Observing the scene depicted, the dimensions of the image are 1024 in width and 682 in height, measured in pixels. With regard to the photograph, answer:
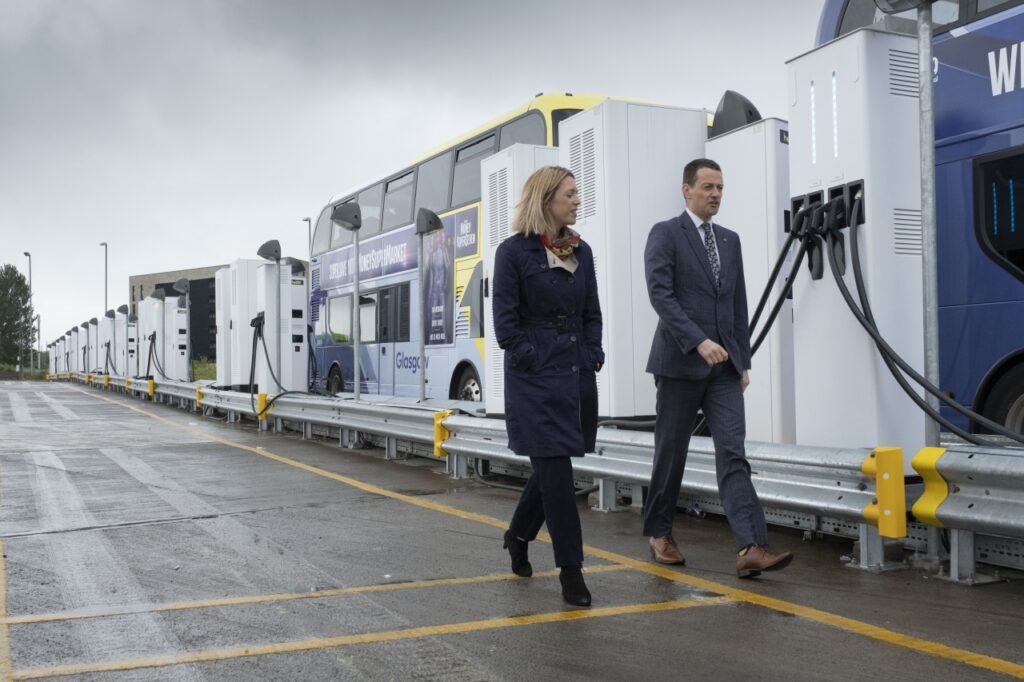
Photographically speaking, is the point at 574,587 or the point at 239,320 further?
the point at 239,320

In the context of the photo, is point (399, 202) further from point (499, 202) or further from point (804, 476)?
point (804, 476)

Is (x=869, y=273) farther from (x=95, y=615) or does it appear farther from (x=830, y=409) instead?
(x=95, y=615)

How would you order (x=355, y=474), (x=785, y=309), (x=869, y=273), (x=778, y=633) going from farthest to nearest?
(x=355, y=474), (x=785, y=309), (x=869, y=273), (x=778, y=633)

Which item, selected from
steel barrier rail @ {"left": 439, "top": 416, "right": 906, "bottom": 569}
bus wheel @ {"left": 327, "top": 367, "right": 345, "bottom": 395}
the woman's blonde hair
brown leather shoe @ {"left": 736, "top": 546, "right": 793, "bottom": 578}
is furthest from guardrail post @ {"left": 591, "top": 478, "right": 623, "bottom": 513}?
bus wheel @ {"left": 327, "top": 367, "right": 345, "bottom": 395}

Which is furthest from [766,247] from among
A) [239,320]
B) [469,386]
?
[239,320]

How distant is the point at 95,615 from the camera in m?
4.12

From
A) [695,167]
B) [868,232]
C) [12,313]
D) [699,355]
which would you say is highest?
[12,313]

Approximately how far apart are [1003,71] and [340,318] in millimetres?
13118

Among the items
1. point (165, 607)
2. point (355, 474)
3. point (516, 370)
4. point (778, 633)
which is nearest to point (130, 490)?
point (355, 474)

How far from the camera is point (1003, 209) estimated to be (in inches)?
285

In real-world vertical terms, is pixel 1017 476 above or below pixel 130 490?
above

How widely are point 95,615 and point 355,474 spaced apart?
5052 mm

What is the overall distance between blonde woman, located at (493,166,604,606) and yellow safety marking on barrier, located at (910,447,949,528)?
64.8 inches

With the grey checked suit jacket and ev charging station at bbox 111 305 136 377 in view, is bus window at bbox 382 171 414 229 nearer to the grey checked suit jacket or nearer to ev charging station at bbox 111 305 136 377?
the grey checked suit jacket
